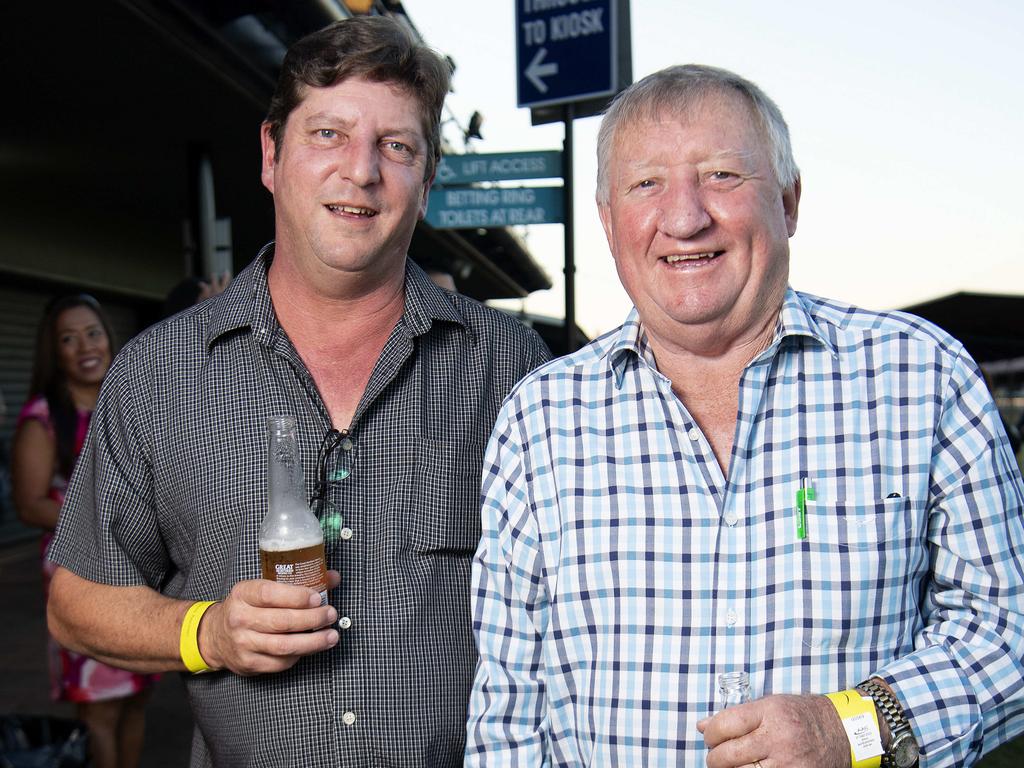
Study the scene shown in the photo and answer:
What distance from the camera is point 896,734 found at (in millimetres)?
1623

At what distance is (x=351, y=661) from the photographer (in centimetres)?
189

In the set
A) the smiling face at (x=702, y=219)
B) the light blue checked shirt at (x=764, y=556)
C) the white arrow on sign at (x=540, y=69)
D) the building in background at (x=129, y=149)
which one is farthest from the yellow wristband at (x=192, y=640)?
the white arrow on sign at (x=540, y=69)

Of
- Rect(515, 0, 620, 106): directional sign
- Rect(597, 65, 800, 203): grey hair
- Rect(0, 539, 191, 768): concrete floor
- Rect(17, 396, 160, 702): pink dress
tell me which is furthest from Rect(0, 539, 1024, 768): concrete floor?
Rect(515, 0, 620, 106): directional sign

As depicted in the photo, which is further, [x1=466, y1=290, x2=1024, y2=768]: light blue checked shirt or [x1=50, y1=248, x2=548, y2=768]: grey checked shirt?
[x1=50, y1=248, x2=548, y2=768]: grey checked shirt

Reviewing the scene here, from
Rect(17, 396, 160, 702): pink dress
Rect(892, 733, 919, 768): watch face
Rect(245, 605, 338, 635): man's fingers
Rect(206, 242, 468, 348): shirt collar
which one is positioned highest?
Rect(206, 242, 468, 348): shirt collar

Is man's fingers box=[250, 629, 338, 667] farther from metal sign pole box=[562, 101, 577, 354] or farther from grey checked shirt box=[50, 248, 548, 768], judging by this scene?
metal sign pole box=[562, 101, 577, 354]

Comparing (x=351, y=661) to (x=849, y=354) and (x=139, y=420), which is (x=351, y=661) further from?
(x=849, y=354)

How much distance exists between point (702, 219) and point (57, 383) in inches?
143

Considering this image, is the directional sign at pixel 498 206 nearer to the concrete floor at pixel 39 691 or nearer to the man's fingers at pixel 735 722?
the concrete floor at pixel 39 691

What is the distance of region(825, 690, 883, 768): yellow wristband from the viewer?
5.25ft

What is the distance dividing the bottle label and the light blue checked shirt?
357 millimetres

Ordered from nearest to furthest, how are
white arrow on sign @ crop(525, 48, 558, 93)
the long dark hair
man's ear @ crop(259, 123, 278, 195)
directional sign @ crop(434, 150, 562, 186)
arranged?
1. man's ear @ crop(259, 123, 278, 195)
2. the long dark hair
3. white arrow on sign @ crop(525, 48, 558, 93)
4. directional sign @ crop(434, 150, 562, 186)

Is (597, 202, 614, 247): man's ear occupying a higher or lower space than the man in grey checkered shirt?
higher

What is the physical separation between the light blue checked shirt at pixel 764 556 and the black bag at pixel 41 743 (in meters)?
1.63
